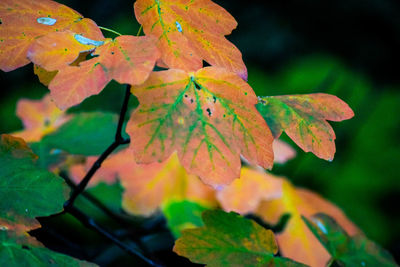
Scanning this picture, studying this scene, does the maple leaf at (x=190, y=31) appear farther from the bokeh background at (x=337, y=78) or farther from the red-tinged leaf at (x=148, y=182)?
the bokeh background at (x=337, y=78)

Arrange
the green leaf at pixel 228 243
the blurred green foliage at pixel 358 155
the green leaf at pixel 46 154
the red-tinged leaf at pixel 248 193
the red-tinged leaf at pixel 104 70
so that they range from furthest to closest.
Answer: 1. the blurred green foliage at pixel 358 155
2. the red-tinged leaf at pixel 248 193
3. the green leaf at pixel 46 154
4. the green leaf at pixel 228 243
5. the red-tinged leaf at pixel 104 70

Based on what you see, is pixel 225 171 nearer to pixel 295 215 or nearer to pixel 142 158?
pixel 142 158

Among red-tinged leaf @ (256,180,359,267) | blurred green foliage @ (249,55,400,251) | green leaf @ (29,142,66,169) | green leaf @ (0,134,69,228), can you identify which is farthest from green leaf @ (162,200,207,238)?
blurred green foliage @ (249,55,400,251)

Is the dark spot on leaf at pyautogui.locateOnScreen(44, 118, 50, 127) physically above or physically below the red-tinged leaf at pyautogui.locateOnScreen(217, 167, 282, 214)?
below

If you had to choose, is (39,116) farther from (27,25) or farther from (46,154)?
(27,25)

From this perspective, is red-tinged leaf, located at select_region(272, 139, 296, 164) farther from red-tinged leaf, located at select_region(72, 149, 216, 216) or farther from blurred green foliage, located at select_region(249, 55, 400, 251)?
blurred green foliage, located at select_region(249, 55, 400, 251)

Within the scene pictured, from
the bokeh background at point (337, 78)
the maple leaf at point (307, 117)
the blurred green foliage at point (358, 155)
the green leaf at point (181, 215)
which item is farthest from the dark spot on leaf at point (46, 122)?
the blurred green foliage at point (358, 155)
